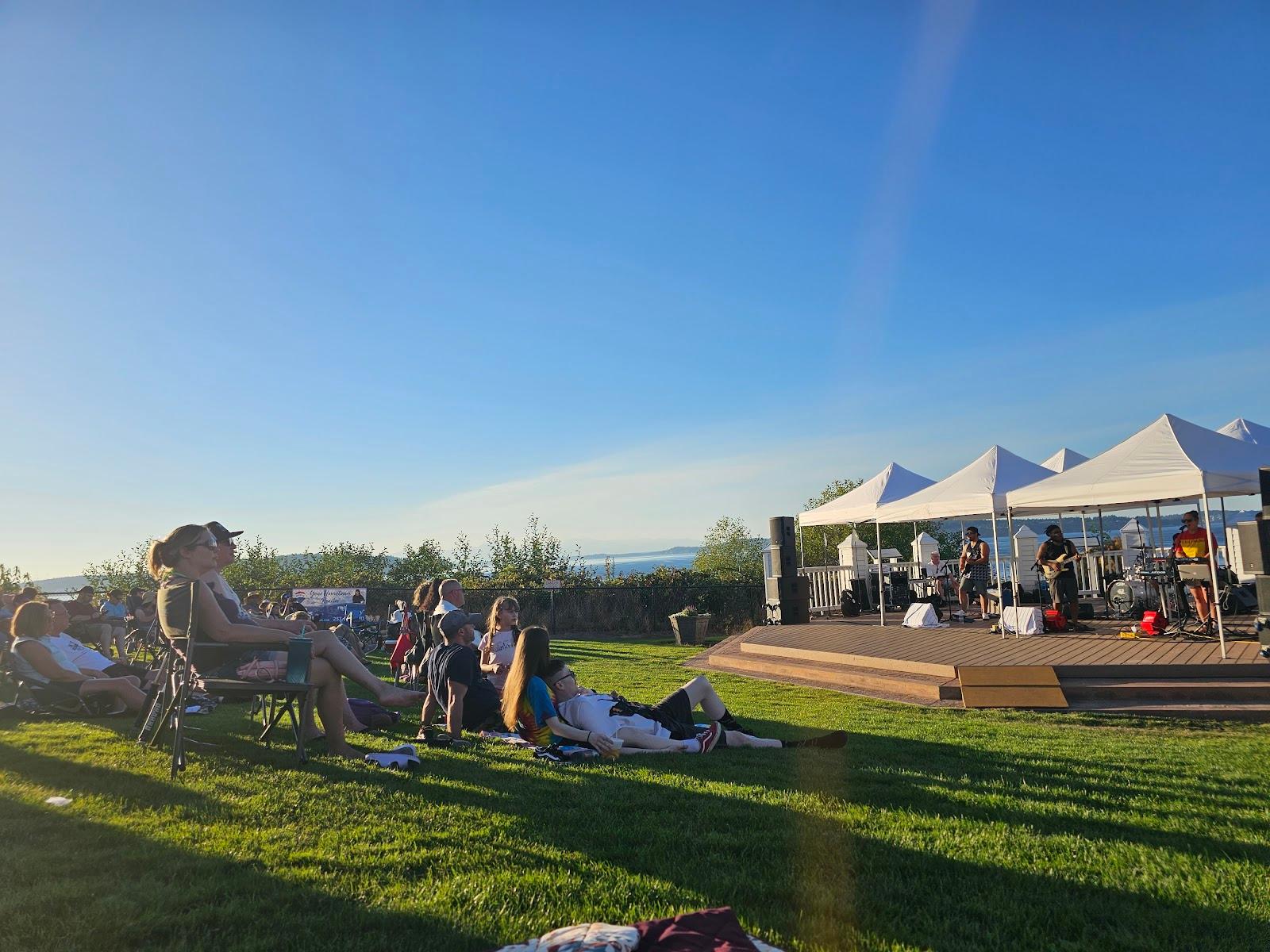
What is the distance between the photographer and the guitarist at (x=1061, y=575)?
12.8 m

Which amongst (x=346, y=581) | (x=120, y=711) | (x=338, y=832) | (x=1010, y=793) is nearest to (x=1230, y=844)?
(x=1010, y=793)

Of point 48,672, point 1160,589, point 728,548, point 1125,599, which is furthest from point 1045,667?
point 728,548

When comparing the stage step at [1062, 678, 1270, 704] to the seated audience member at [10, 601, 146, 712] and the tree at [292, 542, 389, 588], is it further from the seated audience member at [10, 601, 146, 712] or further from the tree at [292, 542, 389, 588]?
the tree at [292, 542, 389, 588]

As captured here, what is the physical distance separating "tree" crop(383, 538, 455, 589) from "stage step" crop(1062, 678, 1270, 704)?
19.6 m

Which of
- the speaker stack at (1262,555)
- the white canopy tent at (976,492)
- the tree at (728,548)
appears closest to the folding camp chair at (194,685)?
the speaker stack at (1262,555)

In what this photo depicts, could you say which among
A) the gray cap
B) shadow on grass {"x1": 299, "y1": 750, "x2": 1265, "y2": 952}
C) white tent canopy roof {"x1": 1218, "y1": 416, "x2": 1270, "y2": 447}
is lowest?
shadow on grass {"x1": 299, "y1": 750, "x2": 1265, "y2": 952}

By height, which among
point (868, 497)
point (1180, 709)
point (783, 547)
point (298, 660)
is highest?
point (868, 497)

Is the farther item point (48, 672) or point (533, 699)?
point (48, 672)

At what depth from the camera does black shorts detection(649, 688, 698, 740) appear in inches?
219

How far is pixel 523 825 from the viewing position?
3537 millimetres

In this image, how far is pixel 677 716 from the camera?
18.6ft

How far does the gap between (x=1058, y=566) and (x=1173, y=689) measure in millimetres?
4794

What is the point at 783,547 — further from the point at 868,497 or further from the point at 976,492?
the point at 976,492

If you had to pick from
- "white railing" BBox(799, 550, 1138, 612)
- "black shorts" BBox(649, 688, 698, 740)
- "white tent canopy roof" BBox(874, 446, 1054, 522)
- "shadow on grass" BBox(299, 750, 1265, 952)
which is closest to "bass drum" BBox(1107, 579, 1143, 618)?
"white tent canopy roof" BBox(874, 446, 1054, 522)
